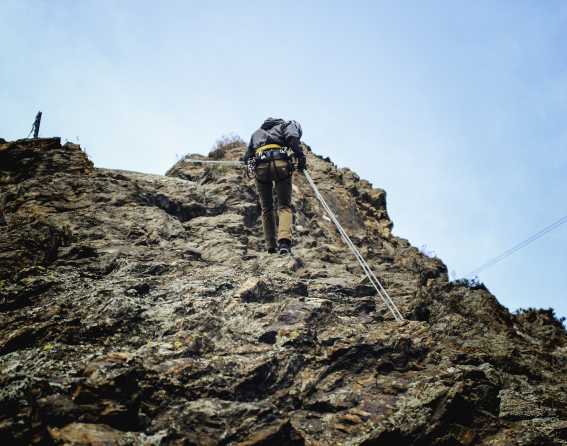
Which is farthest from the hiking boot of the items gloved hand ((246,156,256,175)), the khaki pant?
gloved hand ((246,156,256,175))

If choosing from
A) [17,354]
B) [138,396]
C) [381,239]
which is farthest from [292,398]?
[381,239]

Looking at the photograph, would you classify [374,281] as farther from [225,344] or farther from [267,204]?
[225,344]

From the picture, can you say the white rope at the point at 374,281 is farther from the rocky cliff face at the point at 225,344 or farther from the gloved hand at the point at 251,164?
the gloved hand at the point at 251,164

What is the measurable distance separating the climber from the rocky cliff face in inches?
28.7

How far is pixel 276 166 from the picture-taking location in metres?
9.62

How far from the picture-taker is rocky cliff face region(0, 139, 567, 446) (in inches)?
174

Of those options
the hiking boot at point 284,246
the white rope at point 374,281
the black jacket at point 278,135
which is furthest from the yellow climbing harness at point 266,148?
the hiking boot at point 284,246

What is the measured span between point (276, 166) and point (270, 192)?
0.67 metres

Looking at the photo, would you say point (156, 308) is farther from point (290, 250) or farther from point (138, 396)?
point (290, 250)

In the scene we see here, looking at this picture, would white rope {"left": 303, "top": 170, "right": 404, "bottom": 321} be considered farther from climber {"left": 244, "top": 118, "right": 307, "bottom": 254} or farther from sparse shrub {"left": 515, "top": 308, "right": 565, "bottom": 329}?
sparse shrub {"left": 515, "top": 308, "right": 565, "bottom": 329}

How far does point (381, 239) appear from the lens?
1286cm

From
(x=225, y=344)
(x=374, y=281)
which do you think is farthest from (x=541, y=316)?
(x=225, y=344)

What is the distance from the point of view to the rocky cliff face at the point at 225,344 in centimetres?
442

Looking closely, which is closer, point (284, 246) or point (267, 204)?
point (284, 246)
